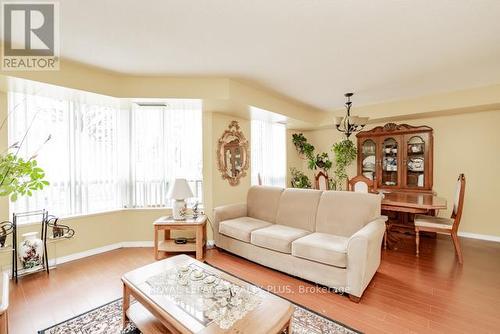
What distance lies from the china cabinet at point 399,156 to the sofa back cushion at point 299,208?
1902 millimetres

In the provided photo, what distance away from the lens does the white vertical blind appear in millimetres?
2872

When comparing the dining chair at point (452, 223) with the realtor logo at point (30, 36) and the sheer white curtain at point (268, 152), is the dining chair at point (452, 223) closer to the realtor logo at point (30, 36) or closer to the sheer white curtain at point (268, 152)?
the sheer white curtain at point (268, 152)

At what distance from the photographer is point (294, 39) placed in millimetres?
2189

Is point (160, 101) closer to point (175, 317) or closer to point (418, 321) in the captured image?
point (175, 317)

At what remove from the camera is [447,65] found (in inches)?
109

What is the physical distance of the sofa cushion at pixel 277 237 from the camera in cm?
263

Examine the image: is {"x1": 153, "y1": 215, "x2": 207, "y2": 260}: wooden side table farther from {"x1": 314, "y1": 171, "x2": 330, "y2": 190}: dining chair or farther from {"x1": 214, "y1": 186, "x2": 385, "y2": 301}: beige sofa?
{"x1": 314, "y1": 171, "x2": 330, "y2": 190}: dining chair

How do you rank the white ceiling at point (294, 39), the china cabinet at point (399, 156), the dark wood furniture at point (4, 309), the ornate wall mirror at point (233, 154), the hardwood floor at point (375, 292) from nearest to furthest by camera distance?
the dark wood furniture at point (4, 309), the white ceiling at point (294, 39), the hardwood floor at point (375, 292), the ornate wall mirror at point (233, 154), the china cabinet at point (399, 156)

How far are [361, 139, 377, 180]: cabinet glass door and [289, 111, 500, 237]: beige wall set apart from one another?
38.2 inches

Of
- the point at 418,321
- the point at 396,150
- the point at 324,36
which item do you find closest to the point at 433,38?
the point at 324,36

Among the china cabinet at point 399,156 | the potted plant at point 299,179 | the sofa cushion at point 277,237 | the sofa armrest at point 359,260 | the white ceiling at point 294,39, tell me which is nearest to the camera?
the white ceiling at point 294,39

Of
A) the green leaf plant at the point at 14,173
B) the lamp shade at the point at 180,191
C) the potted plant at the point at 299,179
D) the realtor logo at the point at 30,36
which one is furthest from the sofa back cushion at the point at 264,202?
the realtor logo at the point at 30,36

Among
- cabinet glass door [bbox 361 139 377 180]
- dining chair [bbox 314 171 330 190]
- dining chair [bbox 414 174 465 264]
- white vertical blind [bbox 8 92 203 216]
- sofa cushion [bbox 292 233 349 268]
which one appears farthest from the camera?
cabinet glass door [bbox 361 139 377 180]

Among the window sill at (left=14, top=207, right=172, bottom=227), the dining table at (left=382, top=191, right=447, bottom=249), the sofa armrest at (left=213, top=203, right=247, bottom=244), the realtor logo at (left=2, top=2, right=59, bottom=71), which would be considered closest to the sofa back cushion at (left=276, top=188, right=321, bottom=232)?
the sofa armrest at (left=213, top=203, right=247, bottom=244)
